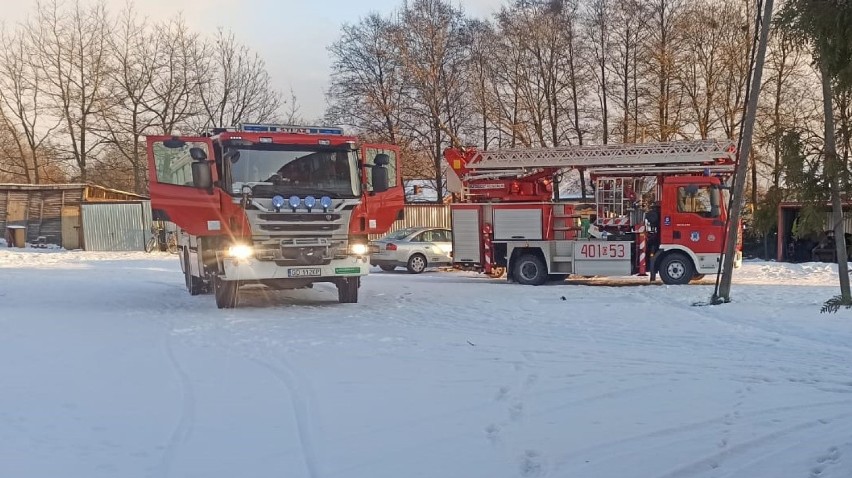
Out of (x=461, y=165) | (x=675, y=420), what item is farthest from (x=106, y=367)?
(x=461, y=165)

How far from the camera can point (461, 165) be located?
Result: 19094mm

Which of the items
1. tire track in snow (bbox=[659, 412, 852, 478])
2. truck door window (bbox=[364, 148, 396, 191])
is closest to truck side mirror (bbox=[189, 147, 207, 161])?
truck door window (bbox=[364, 148, 396, 191])

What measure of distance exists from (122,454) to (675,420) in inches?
163

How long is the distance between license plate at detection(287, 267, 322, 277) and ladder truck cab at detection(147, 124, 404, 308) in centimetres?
2

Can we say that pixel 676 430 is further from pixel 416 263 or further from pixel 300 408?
pixel 416 263

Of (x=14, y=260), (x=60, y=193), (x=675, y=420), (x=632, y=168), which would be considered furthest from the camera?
(x=60, y=193)

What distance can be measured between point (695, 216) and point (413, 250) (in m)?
8.58

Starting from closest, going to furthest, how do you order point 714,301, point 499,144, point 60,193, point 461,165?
point 714,301 → point 461,165 → point 60,193 → point 499,144

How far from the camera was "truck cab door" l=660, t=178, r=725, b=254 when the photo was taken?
17062 mm

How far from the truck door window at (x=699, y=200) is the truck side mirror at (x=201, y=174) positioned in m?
10.4

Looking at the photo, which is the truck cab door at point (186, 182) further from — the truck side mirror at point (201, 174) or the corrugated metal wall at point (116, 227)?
the corrugated metal wall at point (116, 227)

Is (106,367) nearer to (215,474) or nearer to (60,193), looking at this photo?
(215,474)

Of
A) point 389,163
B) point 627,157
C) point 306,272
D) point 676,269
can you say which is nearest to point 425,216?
point 627,157

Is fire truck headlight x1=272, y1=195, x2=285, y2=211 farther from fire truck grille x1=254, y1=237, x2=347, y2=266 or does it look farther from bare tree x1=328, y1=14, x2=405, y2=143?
bare tree x1=328, y1=14, x2=405, y2=143
